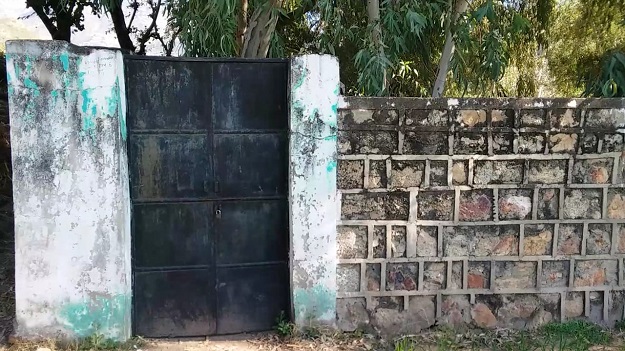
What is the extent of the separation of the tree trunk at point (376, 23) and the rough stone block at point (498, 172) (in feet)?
6.79

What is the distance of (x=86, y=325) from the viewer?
132 inches

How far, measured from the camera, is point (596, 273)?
3814mm

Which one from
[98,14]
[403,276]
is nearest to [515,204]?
[403,276]

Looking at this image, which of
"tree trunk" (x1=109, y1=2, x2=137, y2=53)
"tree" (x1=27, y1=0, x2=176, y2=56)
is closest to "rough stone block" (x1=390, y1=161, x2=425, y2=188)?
"tree" (x1=27, y1=0, x2=176, y2=56)

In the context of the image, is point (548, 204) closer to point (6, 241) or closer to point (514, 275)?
point (514, 275)

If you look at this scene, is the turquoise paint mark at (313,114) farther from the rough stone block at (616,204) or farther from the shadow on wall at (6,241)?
the shadow on wall at (6,241)

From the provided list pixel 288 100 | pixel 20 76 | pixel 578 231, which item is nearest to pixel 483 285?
pixel 578 231

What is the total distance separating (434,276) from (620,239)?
1352 mm

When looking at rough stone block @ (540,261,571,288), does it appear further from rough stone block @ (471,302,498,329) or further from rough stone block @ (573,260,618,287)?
rough stone block @ (471,302,498,329)

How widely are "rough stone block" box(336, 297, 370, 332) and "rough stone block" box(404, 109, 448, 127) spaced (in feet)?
4.04

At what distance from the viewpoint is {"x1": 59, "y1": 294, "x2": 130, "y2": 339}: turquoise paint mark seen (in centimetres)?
333

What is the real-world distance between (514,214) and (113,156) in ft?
8.68

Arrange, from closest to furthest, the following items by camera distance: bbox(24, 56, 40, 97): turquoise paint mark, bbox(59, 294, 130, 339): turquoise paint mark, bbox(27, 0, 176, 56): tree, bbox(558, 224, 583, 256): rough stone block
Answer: bbox(24, 56, 40, 97): turquoise paint mark, bbox(59, 294, 130, 339): turquoise paint mark, bbox(558, 224, 583, 256): rough stone block, bbox(27, 0, 176, 56): tree

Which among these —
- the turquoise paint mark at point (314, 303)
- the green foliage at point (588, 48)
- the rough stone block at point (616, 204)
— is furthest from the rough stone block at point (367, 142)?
the green foliage at point (588, 48)
